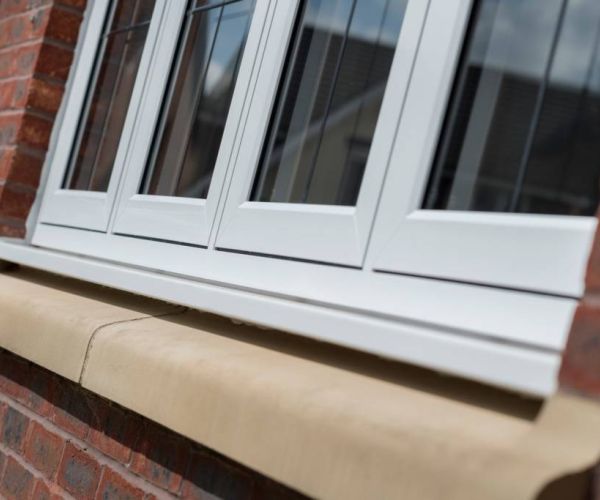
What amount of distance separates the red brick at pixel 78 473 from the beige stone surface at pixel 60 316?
21 centimetres

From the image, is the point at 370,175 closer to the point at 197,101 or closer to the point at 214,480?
the point at 214,480

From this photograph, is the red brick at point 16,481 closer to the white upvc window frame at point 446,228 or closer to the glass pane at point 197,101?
the glass pane at point 197,101

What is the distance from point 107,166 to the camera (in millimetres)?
2617

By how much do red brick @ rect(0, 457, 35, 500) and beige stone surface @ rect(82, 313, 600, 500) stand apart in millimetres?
586

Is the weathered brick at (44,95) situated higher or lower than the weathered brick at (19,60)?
lower

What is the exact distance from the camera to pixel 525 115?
4.94 feet

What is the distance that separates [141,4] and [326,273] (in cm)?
135

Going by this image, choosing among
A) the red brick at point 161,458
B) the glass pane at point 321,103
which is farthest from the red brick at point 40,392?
the glass pane at point 321,103

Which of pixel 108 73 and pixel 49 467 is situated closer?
pixel 49 467

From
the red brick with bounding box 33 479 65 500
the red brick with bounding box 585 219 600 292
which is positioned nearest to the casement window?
the red brick with bounding box 585 219 600 292

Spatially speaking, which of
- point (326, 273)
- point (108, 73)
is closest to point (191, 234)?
point (326, 273)

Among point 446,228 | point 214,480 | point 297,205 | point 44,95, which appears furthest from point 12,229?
point 446,228

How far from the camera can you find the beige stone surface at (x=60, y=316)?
1.95 meters

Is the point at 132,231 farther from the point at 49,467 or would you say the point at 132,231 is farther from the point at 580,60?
the point at 580,60
